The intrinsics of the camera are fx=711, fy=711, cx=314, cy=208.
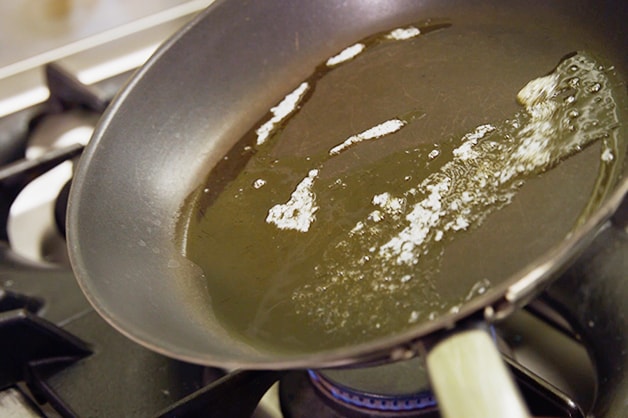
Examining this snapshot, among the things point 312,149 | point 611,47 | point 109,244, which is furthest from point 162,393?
point 611,47

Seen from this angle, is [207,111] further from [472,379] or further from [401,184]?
[472,379]

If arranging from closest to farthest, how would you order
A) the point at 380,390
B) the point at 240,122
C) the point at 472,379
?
the point at 472,379, the point at 380,390, the point at 240,122

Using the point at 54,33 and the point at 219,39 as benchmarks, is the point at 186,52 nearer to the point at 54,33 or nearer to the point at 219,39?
the point at 219,39

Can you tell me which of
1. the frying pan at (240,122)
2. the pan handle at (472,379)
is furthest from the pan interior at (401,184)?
the pan handle at (472,379)

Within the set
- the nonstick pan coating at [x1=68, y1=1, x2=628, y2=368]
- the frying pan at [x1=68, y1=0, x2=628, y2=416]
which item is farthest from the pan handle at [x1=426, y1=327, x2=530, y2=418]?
the nonstick pan coating at [x1=68, y1=1, x2=628, y2=368]

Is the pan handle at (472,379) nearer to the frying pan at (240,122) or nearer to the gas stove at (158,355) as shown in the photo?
the frying pan at (240,122)

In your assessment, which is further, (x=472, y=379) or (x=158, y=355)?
(x=158, y=355)

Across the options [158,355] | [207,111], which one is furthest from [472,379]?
[207,111]
